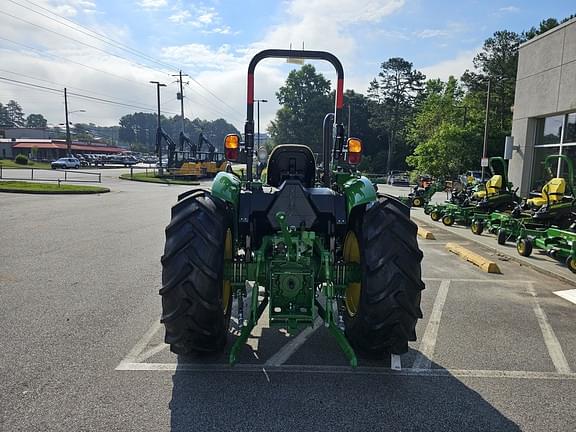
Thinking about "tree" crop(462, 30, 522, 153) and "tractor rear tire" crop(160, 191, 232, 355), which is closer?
"tractor rear tire" crop(160, 191, 232, 355)

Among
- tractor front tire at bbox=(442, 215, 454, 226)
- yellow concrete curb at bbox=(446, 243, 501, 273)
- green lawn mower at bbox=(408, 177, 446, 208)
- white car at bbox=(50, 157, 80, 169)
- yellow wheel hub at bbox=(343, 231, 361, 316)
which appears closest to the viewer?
yellow wheel hub at bbox=(343, 231, 361, 316)

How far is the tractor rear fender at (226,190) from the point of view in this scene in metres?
4.23

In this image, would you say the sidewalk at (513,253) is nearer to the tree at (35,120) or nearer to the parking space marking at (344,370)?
the parking space marking at (344,370)

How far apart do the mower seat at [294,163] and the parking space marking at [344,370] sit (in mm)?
2327

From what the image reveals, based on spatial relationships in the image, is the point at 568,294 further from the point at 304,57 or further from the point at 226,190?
the point at 226,190

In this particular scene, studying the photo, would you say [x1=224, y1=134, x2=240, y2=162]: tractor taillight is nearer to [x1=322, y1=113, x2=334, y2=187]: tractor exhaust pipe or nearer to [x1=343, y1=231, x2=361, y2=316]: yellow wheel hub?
[x1=322, y1=113, x2=334, y2=187]: tractor exhaust pipe

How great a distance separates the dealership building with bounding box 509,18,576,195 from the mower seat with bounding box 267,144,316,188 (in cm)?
1305

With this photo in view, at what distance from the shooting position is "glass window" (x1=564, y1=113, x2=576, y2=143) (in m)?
15.3

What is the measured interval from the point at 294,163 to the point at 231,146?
110 centimetres

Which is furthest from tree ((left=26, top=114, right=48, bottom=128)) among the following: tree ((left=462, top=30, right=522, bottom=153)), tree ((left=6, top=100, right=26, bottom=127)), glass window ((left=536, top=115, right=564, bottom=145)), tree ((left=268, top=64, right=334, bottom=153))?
glass window ((left=536, top=115, right=564, bottom=145))

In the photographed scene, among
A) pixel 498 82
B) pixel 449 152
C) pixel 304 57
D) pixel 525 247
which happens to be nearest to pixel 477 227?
pixel 525 247

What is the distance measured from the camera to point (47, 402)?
3303mm

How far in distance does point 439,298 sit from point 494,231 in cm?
690

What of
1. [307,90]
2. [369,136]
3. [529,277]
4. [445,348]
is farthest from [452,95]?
[445,348]
